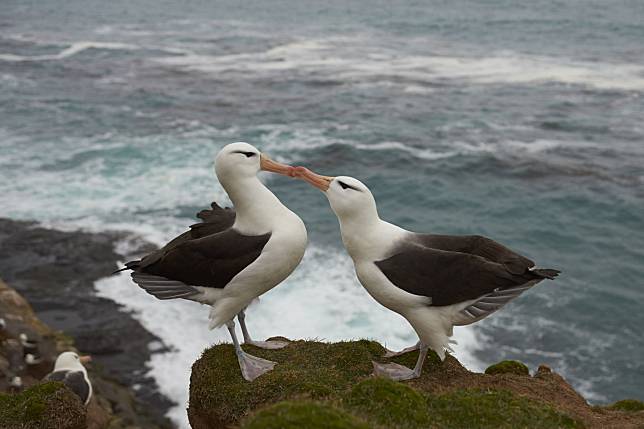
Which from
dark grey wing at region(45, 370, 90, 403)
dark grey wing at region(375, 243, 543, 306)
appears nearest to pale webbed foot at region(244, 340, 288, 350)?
dark grey wing at region(375, 243, 543, 306)

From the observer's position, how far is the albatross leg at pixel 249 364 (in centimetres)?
1133

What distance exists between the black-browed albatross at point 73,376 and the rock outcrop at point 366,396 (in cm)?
699

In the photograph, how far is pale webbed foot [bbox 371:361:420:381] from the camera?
1116 centimetres

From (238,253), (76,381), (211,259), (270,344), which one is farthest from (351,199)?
(76,381)

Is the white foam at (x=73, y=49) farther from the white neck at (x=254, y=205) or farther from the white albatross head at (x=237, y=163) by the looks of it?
the white neck at (x=254, y=205)

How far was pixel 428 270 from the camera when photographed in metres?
10.3

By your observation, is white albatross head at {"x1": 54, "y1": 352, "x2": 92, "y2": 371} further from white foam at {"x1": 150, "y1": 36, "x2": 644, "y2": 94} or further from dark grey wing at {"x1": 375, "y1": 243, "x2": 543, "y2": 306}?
white foam at {"x1": 150, "y1": 36, "x2": 644, "y2": 94}

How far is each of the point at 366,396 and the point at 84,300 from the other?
68.8 ft

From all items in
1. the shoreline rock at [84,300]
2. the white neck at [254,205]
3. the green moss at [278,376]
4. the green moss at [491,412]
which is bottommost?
the shoreline rock at [84,300]

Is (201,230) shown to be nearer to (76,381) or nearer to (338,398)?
(338,398)

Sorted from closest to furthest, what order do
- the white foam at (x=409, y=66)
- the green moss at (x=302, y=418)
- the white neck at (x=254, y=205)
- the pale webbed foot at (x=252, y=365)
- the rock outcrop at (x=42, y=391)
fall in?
the green moss at (x=302, y=418), the white neck at (x=254, y=205), the pale webbed foot at (x=252, y=365), the rock outcrop at (x=42, y=391), the white foam at (x=409, y=66)

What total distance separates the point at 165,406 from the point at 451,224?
18426mm

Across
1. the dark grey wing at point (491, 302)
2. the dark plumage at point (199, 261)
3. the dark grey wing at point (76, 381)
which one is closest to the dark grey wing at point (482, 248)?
the dark grey wing at point (491, 302)

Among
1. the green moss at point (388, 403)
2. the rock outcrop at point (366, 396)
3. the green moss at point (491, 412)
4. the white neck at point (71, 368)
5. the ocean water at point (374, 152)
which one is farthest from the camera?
the ocean water at point (374, 152)
